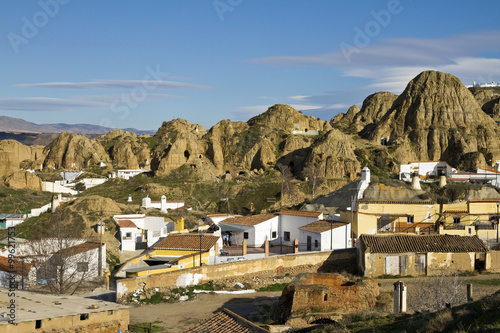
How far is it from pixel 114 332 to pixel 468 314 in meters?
11.9

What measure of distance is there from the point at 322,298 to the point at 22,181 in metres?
57.5

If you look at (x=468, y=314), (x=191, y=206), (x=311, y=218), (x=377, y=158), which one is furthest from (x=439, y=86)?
(x=468, y=314)

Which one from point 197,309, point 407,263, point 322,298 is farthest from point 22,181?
point 322,298

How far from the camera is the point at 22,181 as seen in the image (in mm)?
71188

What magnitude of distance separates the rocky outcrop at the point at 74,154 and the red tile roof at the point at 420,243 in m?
79.1

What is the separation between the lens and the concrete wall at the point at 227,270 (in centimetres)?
2552

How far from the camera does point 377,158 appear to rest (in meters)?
78.6

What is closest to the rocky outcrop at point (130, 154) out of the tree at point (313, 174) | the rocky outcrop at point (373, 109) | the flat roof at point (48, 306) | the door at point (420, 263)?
the tree at point (313, 174)

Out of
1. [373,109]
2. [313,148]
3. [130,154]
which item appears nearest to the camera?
[313,148]

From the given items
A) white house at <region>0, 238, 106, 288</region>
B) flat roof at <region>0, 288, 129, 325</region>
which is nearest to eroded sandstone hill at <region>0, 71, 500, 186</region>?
white house at <region>0, 238, 106, 288</region>

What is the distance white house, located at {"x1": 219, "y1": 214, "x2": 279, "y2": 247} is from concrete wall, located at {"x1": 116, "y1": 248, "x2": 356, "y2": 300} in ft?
19.5

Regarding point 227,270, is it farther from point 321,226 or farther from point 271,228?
point 271,228

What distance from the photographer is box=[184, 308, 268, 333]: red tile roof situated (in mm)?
16312

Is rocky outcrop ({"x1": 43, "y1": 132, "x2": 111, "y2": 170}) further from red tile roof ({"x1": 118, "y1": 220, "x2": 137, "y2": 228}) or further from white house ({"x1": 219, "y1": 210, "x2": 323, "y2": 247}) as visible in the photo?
white house ({"x1": 219, "y1": 210, "x2": 323, "y2": 247})
